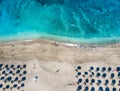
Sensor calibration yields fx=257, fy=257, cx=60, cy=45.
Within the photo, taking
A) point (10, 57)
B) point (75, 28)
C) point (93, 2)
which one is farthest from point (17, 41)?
point (93, 2)

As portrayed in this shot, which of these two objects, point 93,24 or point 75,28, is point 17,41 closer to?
point 75,28

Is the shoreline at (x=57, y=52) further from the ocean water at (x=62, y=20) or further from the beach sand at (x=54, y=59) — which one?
the ocean water at (x=62, y=20)

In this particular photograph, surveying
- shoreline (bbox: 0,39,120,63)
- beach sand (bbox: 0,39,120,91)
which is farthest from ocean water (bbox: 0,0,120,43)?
beach sand (bbox: 0,39,120,91)

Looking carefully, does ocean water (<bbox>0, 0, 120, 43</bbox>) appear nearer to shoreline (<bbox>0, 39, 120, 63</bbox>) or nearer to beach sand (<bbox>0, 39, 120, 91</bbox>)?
shoreline (<bbox>0, 39, 120, 63</bbox>)

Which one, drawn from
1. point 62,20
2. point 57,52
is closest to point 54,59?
point 57,52

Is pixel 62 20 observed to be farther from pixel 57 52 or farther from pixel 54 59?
pixel 54 59
